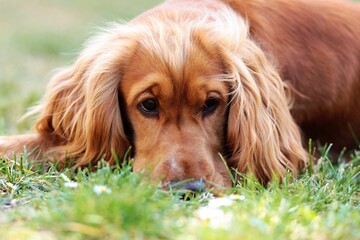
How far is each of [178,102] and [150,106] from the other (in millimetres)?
176

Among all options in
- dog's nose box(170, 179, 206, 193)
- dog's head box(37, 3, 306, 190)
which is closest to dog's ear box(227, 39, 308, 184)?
dog's head box(37, 3, 306, 190)

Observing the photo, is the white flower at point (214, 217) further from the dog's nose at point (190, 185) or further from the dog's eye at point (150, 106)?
the dog's eye at point (150, 106)

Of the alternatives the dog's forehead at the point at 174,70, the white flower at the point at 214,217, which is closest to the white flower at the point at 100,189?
the white flower at the point at 214,217

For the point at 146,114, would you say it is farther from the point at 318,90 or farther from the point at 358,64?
the point at 358,64

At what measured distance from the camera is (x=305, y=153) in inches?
188

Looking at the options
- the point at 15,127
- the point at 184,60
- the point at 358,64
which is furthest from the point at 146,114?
the point at 15,127

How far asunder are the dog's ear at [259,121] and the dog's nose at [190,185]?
0.59 meters

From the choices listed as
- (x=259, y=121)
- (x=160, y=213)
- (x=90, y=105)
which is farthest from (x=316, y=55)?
(x=160, y=213)

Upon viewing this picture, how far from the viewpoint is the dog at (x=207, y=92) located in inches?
167

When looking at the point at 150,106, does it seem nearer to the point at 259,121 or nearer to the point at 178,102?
the point at 178,102

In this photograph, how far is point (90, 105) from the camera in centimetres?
461

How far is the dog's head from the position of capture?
13.9ft

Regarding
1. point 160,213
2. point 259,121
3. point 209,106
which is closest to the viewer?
point 160,213

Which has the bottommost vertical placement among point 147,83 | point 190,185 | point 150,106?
point 190,185
